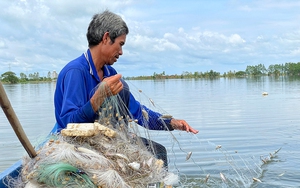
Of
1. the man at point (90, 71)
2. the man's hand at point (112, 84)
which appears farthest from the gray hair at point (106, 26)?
the man's hand at point (112, 84)

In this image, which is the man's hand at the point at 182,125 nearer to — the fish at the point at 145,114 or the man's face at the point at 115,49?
the fish at the point at 145,114

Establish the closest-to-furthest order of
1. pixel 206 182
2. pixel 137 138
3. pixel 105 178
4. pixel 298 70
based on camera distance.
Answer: pixel 105 178 → pixel 137 138 → pixel 206 182 → pixel 298 70

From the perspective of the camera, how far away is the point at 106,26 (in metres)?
3.68

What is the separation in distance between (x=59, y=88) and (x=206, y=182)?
299cm

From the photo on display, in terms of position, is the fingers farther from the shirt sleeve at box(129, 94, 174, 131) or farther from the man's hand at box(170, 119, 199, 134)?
the man's hand at box(170, 119, 199, 134)

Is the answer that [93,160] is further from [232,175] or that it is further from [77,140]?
[232,175]

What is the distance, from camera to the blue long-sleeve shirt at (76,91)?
10.9ft

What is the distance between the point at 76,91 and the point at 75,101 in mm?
91

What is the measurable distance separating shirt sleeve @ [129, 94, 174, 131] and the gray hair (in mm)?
864

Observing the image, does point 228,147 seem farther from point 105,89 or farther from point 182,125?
point 105,89

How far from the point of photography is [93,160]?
285 centimetres

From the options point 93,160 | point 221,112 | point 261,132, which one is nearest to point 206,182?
point 93,160

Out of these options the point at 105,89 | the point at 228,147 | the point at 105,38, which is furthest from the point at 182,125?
the point at 228,147

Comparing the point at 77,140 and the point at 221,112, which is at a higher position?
the point at 77,140
